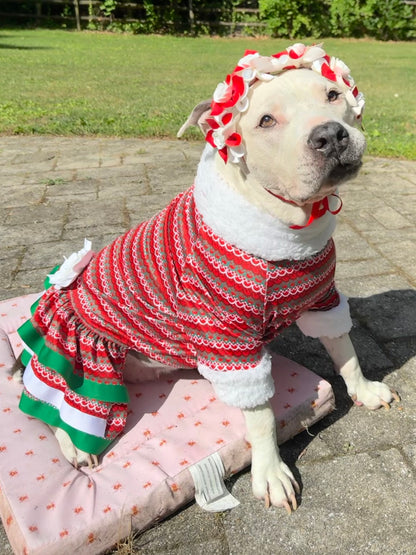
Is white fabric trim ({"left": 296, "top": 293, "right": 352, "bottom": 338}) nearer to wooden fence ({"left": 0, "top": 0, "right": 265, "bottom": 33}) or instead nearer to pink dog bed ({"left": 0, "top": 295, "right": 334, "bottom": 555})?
pink dog bed ({"left": 0, "top": 295, "right": 334, "bottom": 555})

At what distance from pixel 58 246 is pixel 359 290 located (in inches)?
93.7

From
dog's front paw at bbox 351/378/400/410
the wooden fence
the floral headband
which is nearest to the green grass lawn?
the wooden fence

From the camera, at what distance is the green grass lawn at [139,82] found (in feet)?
25.3

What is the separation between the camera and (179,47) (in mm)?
20203

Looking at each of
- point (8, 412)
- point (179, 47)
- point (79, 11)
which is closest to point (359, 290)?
point (8, 412)

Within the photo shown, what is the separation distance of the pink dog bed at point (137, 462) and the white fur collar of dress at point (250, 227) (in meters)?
0.77

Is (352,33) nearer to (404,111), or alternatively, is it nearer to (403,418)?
(404,111)

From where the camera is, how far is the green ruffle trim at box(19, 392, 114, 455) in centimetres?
214

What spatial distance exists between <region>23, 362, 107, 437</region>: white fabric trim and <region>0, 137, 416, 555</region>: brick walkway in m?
0.46

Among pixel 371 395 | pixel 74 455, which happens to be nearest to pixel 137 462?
pixel 74 455

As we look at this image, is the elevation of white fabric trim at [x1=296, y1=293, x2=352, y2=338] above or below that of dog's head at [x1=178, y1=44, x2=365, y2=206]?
below

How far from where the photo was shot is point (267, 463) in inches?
81.3

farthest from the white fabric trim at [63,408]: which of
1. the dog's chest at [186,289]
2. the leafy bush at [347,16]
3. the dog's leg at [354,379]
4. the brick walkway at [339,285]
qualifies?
the leafy bush at [347,16]

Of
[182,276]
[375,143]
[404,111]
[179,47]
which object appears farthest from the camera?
[179,47]
